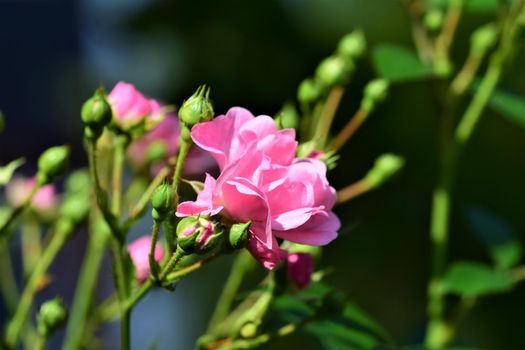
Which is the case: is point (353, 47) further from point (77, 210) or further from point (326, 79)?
point (77, 210)

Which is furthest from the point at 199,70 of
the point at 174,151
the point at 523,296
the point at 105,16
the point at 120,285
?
the point at 120,285

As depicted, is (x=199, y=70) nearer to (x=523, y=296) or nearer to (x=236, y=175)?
(x=523, y=296)

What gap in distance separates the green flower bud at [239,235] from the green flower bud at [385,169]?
1.11ft

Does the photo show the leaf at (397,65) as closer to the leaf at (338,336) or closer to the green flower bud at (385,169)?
the green flower bud at (385,169)

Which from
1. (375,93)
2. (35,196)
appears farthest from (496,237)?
(35,196)

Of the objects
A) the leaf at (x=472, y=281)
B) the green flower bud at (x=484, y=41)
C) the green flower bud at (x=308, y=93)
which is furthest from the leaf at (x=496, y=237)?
the green flower bud at (x=308, y=93)

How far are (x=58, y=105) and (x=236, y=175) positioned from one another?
136 inches

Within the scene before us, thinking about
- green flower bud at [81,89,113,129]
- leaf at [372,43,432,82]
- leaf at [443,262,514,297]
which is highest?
green flower bud at [81,89,113,129]

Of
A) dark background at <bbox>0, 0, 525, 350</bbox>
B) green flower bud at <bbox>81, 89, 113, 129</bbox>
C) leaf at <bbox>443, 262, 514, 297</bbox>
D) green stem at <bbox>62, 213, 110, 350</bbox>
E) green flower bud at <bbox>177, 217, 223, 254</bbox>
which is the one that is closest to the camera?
green flower bud at <bbox>177, 217, 223, 254</bbox>

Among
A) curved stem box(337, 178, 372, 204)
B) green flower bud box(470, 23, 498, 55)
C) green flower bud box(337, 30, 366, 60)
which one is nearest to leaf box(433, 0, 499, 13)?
green flower bud box(470, 23, 498, 55)

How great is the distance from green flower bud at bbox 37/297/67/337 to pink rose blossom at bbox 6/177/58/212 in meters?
0.33

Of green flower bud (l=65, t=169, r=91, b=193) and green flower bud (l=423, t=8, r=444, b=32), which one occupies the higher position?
green flower bud (l=423, t=8, r=444, b=32)

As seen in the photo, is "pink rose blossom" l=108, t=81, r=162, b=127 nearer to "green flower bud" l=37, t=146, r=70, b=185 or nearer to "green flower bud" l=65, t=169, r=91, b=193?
"green flower bud" l=37, t=146, r=70, b=185

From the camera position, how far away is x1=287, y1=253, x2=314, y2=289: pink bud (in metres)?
0.68
